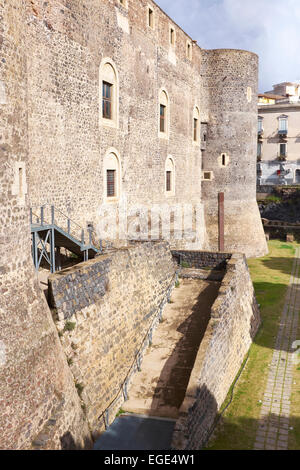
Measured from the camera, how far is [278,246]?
99.0 ft

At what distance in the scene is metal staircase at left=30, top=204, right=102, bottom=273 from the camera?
11.6 m

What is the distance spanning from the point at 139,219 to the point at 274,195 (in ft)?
69.4

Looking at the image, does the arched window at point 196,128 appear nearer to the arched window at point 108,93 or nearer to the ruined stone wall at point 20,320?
the arched window at point 108,93

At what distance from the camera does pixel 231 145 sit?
25812 mm

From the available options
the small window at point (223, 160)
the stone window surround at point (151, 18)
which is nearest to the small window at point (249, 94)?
the small window at point (223, 160)

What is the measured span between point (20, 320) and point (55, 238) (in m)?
5.71

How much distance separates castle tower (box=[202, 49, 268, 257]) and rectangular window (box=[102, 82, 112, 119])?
425 inches

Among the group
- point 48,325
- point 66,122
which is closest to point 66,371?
point 48,325

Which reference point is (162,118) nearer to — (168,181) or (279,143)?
(168,181)

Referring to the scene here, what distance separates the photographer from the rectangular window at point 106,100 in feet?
52.1

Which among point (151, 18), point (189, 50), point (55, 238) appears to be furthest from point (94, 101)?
point (189, 50)

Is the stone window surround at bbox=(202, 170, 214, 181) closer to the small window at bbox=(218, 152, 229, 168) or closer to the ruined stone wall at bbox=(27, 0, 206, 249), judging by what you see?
the small window at bbox=(218, 152, 229, 168)

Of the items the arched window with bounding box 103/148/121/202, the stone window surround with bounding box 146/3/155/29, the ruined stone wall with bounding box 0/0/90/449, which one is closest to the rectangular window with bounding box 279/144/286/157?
the stone window surround with bounding box 146/3/155/29

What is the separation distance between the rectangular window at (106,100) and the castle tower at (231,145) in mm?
10800
